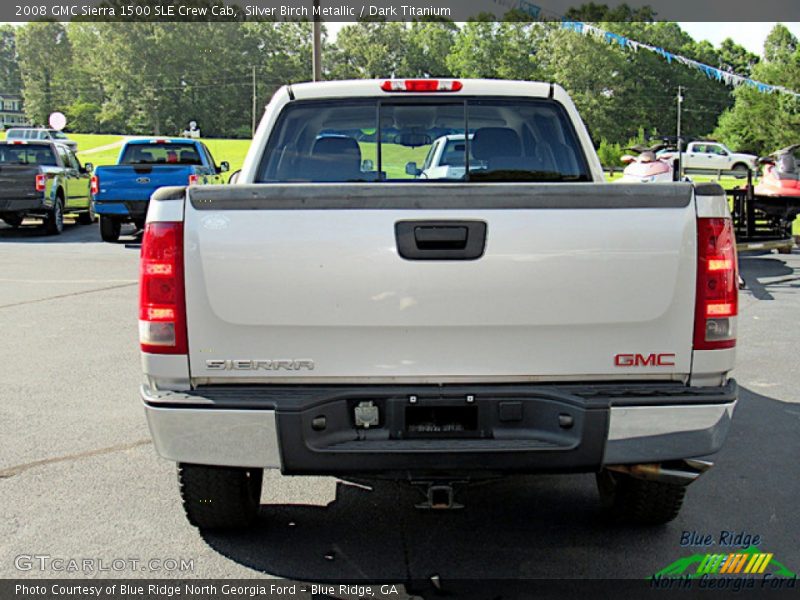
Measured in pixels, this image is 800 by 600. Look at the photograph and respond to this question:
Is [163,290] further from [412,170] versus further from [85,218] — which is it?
[85,218]

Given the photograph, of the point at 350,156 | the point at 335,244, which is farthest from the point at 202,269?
the point at 350,156

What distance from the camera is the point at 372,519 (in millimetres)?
4531

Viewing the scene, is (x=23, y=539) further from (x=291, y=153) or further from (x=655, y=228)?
(x=655, y=228)

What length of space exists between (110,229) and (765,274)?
37.5 feet

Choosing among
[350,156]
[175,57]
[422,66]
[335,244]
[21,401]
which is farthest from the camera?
[175,57]

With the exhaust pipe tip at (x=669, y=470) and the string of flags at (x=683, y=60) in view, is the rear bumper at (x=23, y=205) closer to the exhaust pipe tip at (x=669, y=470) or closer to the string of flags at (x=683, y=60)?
the string of flags at (x=683, y=60)

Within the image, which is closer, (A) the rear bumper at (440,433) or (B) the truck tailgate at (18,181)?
(A) the rear bumper at (440,433)

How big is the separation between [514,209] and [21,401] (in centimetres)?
458

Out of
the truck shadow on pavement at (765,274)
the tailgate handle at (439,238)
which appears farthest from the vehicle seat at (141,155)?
the tailgate handle at (439,238)

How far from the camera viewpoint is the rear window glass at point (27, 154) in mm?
19766

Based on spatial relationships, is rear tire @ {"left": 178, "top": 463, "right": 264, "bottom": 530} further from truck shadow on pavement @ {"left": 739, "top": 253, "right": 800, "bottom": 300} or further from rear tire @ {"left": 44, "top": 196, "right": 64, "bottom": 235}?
rear tire @ {"left": 44, "top": 196, "right": 64, "bottom": 235}

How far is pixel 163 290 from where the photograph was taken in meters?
3.46

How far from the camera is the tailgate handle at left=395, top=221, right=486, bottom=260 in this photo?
3.42 m

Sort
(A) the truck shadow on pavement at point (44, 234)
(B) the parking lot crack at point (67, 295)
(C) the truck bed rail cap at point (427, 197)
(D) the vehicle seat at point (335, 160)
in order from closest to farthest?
(C) the truck bed rail cap at point (427, 197), (D) the vehicle seat at point (335, 160), (B) the parking lot crack at point (67, 295), (A) the truck shadow on pavement at point (44, 234)
